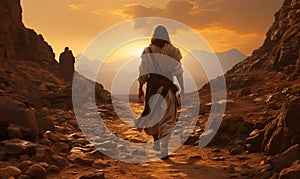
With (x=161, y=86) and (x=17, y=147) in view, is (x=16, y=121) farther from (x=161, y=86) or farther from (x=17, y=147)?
(x=161, y=86)

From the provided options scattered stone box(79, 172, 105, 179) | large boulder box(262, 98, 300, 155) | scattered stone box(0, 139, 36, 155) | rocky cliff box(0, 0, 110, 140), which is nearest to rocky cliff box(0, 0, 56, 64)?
rocky cliff box(0, 0, 110, 140)

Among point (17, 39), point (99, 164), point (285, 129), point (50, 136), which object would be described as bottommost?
point (99, 164)

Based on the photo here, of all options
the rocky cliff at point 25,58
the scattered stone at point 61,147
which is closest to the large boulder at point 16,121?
the scattered stone at point 61,147

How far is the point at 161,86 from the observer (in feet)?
22.2

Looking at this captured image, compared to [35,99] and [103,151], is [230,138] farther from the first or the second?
[35,99]

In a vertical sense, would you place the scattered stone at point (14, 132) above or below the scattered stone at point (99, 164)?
above

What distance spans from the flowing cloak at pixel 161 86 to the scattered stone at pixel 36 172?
2.88 meters

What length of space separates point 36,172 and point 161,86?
3.36m

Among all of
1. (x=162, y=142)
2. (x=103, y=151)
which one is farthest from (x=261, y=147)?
(x=103, y=151)

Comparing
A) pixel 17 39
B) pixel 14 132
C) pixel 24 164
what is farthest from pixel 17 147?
pixel 17 39

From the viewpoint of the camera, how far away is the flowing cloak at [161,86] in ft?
21.8

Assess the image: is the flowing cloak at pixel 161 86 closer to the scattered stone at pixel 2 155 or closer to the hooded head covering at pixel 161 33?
the hooded head covering at pixel 161 33

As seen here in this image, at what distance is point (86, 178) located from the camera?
160 inches

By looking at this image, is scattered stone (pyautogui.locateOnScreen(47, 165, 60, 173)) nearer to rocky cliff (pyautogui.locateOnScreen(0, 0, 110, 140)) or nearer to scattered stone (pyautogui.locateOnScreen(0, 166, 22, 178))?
scattered stone (pyautogui.locateOnScreen(0, 166, 22, 178))
